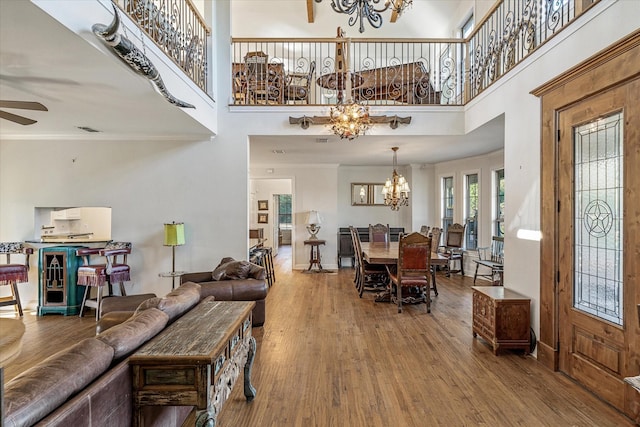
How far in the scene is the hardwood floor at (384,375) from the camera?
231 centimetres

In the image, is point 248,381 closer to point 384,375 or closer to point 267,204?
point 384,375

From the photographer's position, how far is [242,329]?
2336mm

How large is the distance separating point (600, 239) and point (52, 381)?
11.1 ft

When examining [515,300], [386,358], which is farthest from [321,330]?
Answer: [515,300]

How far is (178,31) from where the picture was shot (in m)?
A: 3.95

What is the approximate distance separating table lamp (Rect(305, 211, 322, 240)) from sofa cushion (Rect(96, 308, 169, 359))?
5.81 metres

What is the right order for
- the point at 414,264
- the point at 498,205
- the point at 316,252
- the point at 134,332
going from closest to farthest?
the point at 134,332
the point at 414,264
the point at 498,205
the point at 316,252

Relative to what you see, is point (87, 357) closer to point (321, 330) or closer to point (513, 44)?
point (321, 330)

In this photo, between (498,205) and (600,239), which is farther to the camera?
(498,205)

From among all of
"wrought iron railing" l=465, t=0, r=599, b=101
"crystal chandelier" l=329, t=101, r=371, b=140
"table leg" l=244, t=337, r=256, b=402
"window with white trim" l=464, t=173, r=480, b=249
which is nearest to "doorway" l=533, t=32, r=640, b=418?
"wrought iron railing" l=465, t=0, r=599, b=101

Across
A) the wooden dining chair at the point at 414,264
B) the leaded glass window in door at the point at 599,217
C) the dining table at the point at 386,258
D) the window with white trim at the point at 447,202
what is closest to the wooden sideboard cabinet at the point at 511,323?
the leaded glass window in door at the point at 599,217

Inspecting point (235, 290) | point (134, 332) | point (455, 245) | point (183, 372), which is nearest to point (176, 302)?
point (134, 332)

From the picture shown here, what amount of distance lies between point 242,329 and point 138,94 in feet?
8.12

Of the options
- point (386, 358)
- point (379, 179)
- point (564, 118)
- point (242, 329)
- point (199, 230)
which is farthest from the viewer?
point (379, 179)
